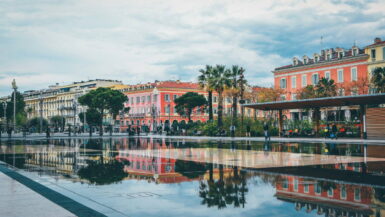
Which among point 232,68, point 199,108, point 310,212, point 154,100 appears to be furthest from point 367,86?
point 310,212

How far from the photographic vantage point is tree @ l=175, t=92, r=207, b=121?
299 ft

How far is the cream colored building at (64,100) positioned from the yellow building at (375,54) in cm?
8352

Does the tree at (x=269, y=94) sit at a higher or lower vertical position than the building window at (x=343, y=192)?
higher

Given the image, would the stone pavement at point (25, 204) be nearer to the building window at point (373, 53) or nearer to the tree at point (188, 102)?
the building window at point (373, 53)

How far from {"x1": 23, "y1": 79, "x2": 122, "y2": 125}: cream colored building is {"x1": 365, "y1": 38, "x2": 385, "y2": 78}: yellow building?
274 feet

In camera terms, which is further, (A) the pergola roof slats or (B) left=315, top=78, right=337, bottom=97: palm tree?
(B) left=315, top=78, right=337, bottom=97: palm tree

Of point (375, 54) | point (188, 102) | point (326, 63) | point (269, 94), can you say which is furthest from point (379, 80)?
point (188, 102)

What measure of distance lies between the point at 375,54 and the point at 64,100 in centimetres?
10109

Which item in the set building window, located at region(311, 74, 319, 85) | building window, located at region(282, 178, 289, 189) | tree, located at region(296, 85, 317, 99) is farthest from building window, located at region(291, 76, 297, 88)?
building window, located at region(282, 178, 289, 189)

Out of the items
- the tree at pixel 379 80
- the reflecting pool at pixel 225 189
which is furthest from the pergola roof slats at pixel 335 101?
the reflecting pool at pixel 225 189

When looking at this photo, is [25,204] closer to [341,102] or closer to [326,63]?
[341,102]

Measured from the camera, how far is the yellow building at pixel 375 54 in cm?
6203

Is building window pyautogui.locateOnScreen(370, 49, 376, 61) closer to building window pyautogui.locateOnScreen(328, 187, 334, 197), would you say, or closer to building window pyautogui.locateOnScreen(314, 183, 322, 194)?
building window pyautogui.locateOnScreen(314, 183, 322, 194)

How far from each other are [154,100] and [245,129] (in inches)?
1930
